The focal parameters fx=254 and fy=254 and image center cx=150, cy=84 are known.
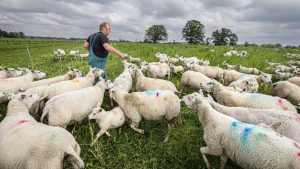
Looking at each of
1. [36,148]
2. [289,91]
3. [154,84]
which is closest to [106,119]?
[36,148]

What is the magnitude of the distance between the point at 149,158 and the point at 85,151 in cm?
138

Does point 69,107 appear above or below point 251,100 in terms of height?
below

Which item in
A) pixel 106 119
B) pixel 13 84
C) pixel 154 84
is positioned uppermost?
pixel 154 84

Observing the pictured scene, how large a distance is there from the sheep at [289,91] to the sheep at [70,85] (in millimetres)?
6146

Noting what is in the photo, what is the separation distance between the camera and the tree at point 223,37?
3155 inches

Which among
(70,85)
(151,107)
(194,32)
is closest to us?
(151,107)

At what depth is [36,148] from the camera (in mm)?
3811

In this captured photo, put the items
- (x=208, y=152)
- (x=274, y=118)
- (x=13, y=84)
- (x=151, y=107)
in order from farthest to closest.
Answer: (x=13, y=84), (x=151, y=107), (x=274, y=118), (x=208, y=152)

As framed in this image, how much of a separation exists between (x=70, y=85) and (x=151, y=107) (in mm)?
2771

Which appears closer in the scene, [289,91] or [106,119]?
[106,119]

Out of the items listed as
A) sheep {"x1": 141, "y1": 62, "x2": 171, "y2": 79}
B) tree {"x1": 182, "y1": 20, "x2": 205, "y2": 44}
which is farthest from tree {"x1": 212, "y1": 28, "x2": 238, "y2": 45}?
sheep {"x1": 141, "y1": 62, "x2": 171, "y2": 79}

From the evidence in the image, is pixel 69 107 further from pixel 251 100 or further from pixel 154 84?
pixel 251 100

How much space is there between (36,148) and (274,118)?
455 centimetres

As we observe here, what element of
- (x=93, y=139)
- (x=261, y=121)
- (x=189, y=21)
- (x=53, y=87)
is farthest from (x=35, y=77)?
(x=189, y=21)
